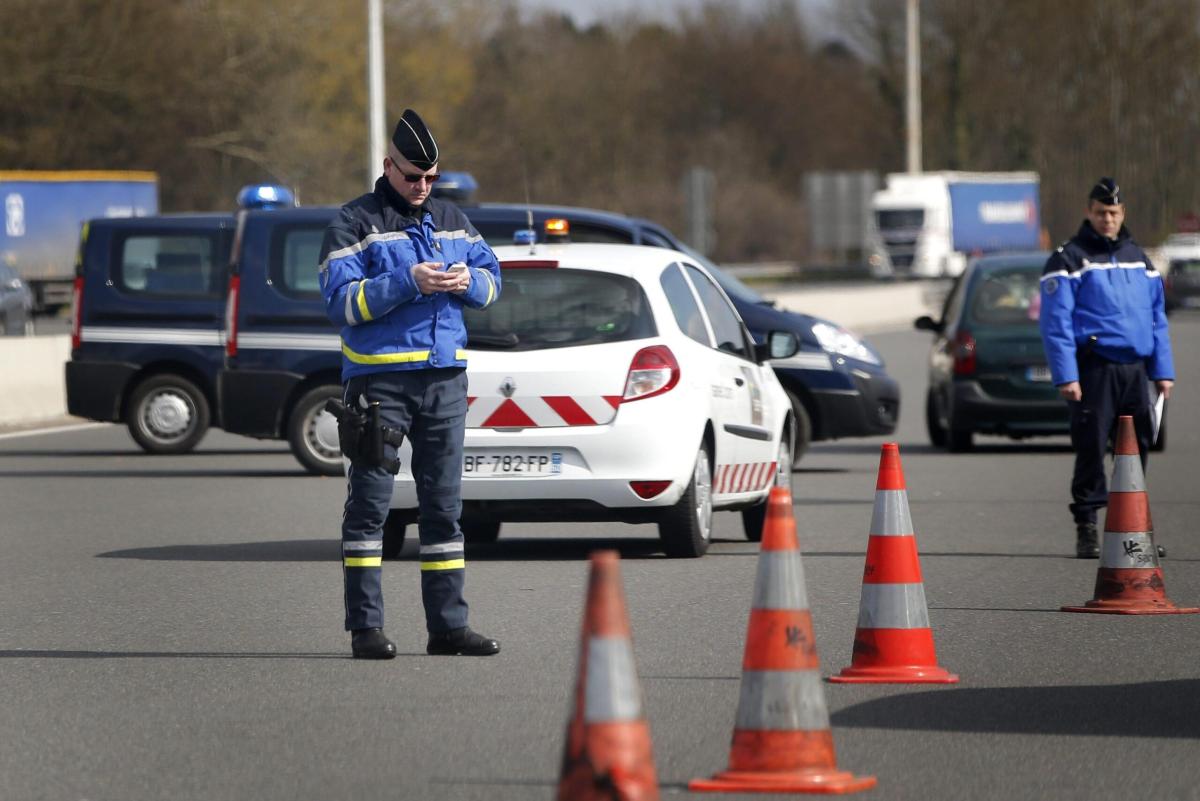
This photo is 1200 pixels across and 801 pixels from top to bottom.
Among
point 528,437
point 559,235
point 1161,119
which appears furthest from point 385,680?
point 1161,119

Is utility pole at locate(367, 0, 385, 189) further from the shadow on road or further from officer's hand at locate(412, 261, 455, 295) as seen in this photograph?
the shadow on road

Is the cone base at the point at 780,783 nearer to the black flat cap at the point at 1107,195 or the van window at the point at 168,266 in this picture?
the black flat cap at the point at 1107,195

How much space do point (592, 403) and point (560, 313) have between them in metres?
0.52

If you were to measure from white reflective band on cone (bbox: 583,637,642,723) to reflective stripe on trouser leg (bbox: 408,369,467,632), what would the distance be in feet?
12.0

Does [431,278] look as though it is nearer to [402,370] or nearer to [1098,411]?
[402,370]

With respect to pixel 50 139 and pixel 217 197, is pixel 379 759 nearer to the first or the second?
pixel 50 139

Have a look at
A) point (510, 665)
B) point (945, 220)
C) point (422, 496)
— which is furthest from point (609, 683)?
point (945, 220)

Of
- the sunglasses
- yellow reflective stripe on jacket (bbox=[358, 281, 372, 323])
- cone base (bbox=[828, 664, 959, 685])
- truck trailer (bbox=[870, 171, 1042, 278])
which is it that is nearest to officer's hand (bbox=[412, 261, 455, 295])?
yellow reflective stripe on jacket (bbox=[358, 281, 372, 323])

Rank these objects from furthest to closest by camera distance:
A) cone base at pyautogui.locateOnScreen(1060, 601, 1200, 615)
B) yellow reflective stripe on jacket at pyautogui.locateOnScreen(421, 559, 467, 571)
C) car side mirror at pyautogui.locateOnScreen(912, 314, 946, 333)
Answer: car side mirror at pyautogui.locateOnScreen(912, 314, 946, 333)
cone base at pyautogui.locateOnScreen(1060, 601, 1200, 615)
yellow reflective stripe on jacket at pyautogui.locateOnScreen(421, 559, 467, 571)

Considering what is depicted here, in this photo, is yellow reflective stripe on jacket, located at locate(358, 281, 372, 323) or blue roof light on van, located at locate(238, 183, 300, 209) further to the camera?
blue roof light on van, located at locate(238, 183, 300, 209)

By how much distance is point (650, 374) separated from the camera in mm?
11430

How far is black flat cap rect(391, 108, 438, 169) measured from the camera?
8.38m

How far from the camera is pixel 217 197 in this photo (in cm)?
6225

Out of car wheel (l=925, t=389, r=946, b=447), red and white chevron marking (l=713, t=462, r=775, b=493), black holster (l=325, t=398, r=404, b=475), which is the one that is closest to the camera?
black holster (l=325, t=398, r=404, b=475)
